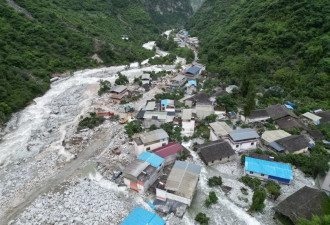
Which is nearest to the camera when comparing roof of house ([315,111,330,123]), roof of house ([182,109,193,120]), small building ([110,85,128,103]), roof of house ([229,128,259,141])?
roof of house ([229,128,259,141])

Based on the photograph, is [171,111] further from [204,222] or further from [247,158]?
[204,222]

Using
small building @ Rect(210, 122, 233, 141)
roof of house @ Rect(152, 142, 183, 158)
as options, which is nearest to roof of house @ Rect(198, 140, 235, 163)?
small building @ Rect(210, 122, 233, 141)

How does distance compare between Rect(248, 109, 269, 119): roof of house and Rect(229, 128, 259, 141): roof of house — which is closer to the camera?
Rect(229, 128, 259, 141): roof of house

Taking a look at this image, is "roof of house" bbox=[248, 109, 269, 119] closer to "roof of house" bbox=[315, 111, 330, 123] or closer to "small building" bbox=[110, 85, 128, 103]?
"roof of house" bbox=[315, 111, 330, 123]

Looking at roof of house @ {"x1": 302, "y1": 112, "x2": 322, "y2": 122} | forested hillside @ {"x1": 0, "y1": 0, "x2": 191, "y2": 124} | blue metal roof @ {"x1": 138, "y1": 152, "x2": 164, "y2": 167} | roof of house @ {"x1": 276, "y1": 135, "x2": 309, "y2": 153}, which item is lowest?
roof of house @ {"x1": 302, "y1": 112, "x2": 322, "y2": 122}


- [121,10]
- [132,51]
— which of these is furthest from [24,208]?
[121,10]

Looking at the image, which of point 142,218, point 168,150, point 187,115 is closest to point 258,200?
point 142,218

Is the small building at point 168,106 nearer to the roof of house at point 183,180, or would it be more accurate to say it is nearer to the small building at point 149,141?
the small building at point 149,141
